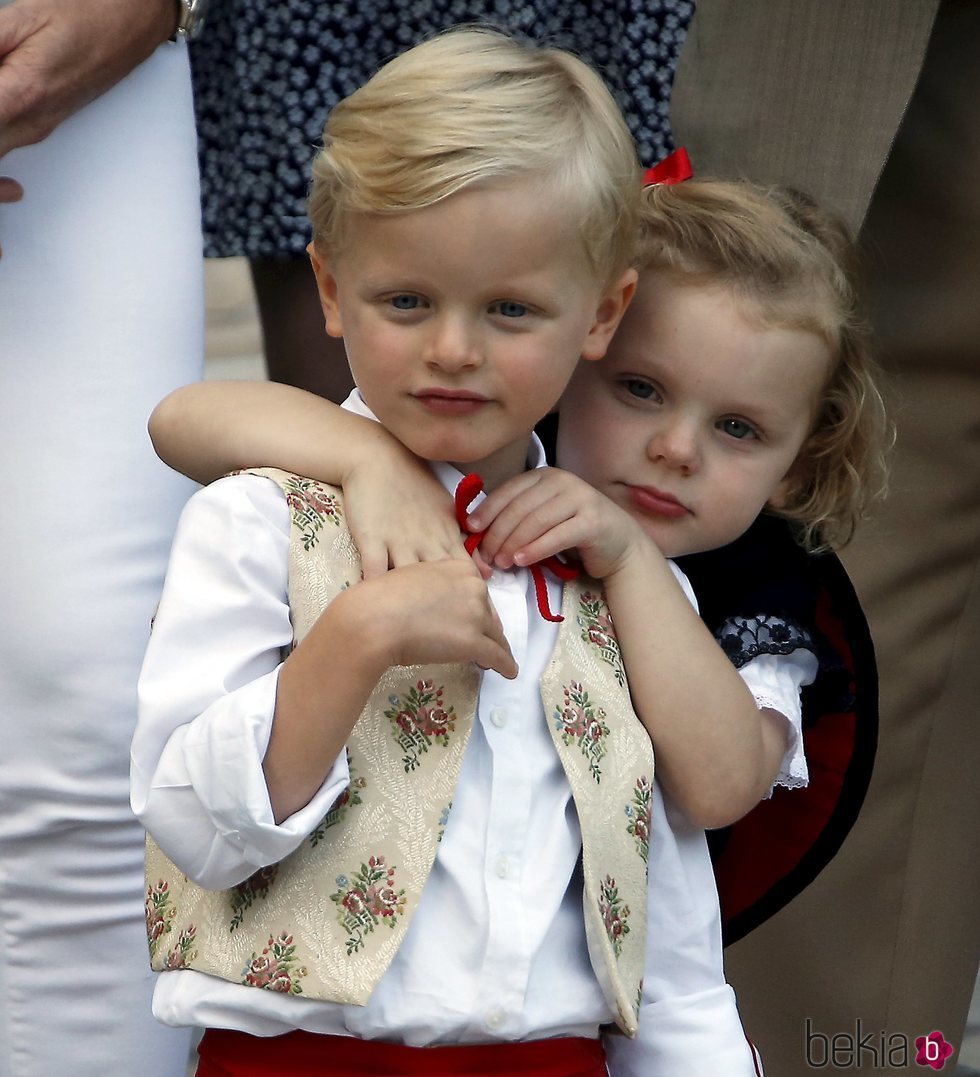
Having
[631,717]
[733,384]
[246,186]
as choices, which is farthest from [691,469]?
[246,186]

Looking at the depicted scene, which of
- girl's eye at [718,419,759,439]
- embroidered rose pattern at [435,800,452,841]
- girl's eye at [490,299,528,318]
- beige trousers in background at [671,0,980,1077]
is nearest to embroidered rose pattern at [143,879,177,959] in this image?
embroidered rose pattern at [435,800,452,841]

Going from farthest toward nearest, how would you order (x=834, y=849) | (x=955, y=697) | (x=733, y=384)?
(x=955, y=697) < (x=834, y=849) < (x=733, y=384)

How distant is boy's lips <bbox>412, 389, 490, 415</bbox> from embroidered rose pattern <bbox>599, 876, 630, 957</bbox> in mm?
430

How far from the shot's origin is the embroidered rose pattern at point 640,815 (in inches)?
56.4

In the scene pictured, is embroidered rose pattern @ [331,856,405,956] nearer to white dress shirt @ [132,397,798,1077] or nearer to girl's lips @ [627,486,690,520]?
white dress shirt @ [132,397,798,1077]

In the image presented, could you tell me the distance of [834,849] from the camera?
1761 mm

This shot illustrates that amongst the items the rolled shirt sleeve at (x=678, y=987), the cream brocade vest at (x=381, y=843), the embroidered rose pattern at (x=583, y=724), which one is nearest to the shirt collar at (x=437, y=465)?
the cream brocade vest at (x=381, y=843)

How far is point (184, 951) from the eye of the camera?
4.50 ft

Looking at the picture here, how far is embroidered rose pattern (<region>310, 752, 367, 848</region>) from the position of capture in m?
1.35

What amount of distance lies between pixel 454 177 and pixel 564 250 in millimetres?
127

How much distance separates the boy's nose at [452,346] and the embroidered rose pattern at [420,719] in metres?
0.28

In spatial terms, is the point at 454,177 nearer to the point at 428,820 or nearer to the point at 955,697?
the point at 428,820

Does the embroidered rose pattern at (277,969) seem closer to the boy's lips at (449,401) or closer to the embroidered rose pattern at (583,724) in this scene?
the embroidered rose pattern at (583,724)

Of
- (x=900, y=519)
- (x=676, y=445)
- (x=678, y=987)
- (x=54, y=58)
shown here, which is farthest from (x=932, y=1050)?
(x=54, y=58)
